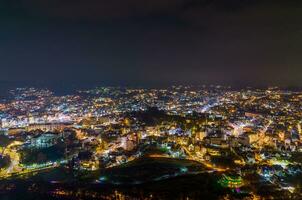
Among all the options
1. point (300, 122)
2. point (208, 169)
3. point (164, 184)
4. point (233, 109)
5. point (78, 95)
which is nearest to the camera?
point (164, 184)

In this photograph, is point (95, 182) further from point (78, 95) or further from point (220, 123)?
point (78, 95)

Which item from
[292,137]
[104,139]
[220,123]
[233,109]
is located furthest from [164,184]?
[233,109]

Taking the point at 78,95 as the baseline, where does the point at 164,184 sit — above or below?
below

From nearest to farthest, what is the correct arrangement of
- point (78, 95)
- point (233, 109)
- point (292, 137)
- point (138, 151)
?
1. point (138, 151)
2. point (292, 137)
3. point (233, 109)
4. point (78, 95)

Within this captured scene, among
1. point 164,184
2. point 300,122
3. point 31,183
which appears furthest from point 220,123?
point 31,183

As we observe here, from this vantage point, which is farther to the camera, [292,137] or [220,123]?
[220,123]

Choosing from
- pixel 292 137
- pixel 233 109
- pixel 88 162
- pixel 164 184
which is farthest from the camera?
pixel 233 109

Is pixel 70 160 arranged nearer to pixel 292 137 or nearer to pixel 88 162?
pixel 88 162

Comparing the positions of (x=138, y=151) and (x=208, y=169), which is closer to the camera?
Result: (x=208, y=169)

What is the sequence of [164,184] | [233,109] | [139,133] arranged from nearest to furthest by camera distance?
[164,184], [139,133], [233,109]
